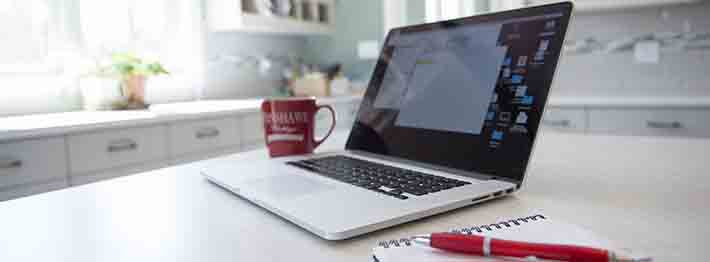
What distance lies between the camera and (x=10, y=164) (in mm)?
1554

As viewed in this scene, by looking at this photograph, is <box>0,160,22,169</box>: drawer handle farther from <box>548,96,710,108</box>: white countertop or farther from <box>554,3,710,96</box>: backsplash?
<box>554,3,710,96</box>: backsplash

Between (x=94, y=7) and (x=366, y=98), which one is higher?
→ (x=94, y=7)

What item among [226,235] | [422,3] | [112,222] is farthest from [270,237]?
[422,3]

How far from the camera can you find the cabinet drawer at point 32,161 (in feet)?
5.08

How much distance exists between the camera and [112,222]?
534 millimetres

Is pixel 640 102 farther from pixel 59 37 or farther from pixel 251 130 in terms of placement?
pixel 59 37

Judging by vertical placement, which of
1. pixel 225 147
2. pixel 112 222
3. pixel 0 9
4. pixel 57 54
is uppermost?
pixel 0 9

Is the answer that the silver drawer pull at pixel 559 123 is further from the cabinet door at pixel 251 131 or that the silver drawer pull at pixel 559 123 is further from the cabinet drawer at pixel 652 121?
the cabinet door at pixel 251 131

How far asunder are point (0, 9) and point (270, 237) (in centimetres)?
215

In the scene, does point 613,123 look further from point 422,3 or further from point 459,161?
point 459,161

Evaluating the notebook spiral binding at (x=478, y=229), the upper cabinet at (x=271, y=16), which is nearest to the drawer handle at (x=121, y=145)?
the upper cabinet at (x=271, y=16)

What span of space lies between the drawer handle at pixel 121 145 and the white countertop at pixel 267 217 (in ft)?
3.85

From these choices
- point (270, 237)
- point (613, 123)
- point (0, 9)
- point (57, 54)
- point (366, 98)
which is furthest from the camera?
point (613, 123)

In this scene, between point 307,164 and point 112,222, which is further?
point 307,164
